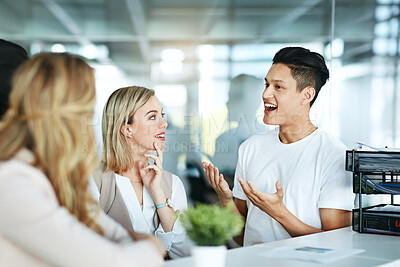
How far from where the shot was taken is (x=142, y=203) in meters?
2.69

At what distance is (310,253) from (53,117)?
1.11 meters

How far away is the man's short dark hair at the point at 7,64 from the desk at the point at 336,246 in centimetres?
83

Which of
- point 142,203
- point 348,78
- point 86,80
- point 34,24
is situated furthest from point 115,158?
point 348,78

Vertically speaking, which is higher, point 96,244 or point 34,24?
point 34,24

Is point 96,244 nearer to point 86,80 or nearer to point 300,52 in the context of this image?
point 86,80

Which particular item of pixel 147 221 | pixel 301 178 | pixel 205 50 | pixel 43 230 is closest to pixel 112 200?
pixel 147 221

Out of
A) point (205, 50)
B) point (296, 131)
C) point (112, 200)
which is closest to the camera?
point (112, 200)

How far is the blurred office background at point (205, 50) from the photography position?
4.58 meters

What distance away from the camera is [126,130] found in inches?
110

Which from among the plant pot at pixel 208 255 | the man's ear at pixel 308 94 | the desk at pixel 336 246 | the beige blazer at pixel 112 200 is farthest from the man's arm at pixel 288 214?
the plant pot at pixel 208 255

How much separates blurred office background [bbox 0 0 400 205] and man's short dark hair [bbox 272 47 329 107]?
72.6 inches

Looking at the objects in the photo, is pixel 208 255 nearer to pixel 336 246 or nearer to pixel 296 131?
pixel 336 246

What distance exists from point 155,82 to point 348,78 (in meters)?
2.07

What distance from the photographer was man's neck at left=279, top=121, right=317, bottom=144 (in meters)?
2.81
